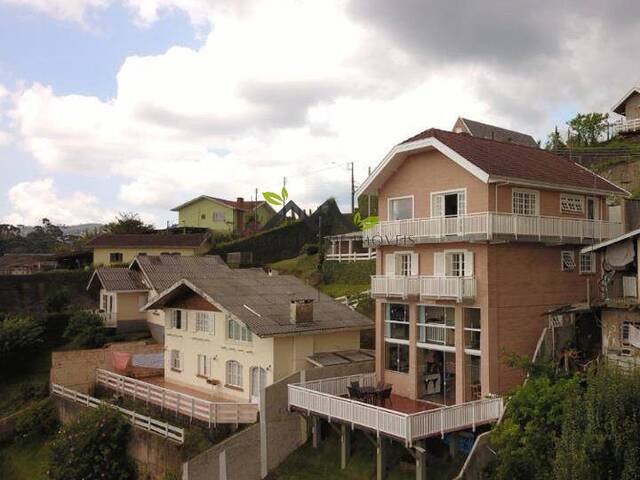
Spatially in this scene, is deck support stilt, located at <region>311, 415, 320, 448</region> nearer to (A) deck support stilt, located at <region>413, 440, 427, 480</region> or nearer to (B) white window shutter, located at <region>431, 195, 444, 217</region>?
(A) deck support stilt, located at <region>413, 440, 427, 480</region>

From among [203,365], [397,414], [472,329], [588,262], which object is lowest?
[203,365]

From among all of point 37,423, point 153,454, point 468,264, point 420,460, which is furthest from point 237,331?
point 37,423

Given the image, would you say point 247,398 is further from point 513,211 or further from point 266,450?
point 513,211

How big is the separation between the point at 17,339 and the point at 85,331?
4.11 m

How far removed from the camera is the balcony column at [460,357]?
22.9 meters

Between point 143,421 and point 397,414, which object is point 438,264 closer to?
point 397,414

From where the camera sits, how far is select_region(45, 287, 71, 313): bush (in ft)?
154

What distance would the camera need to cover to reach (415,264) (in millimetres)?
25547

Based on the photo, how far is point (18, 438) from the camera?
104 ft

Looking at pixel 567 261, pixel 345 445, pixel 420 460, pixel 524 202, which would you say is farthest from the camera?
pixel 567 261

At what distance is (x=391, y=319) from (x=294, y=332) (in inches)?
157

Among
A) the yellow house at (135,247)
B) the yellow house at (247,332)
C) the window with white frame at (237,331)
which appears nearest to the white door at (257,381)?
the yellow house at (247,332)

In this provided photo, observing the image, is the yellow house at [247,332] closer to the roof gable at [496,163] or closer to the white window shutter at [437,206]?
the roof gable at [496,163]

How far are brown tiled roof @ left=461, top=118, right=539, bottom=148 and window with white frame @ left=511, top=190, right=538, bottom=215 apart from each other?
37691 millimetres
